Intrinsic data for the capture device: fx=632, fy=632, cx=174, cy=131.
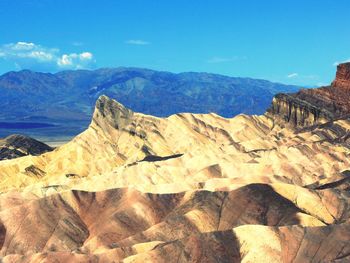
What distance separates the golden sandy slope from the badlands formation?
20 centimetres

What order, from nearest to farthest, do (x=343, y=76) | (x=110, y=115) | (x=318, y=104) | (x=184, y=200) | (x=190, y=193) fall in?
(x=184, y=200) → (x=190, y=193) → (x=318, y=104) → (x=110, y=115) → (x=343, y=76)

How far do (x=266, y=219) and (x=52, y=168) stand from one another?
84513 millimetres

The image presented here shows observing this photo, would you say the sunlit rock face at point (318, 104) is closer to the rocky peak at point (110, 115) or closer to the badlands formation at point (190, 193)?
the badlands formation at point (190, 193)

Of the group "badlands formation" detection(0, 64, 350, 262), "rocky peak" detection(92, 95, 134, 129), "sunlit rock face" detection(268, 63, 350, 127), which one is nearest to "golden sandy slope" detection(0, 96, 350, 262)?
"badlands formation" detection(0, 64, 350, 262)

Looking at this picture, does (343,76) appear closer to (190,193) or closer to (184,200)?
(190,193)

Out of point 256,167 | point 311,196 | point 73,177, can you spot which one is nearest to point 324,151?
point 256,167

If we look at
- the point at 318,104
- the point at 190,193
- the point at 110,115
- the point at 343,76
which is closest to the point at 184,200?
the point at 190,193

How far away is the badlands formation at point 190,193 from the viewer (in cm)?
7850

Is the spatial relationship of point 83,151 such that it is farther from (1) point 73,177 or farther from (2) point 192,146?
(2) point 192,146

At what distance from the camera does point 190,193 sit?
104688mm

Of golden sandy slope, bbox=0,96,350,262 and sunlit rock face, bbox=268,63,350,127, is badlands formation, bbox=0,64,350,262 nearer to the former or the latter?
golden sandy slope, bbox=0,96,350,262

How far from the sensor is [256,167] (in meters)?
131

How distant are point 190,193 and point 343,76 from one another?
108m

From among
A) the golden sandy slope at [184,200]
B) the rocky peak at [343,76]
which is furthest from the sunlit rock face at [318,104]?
the golden sandy slope at [184,200]
